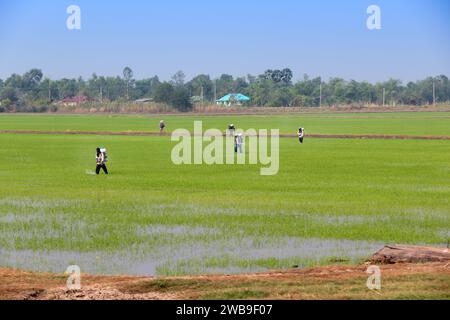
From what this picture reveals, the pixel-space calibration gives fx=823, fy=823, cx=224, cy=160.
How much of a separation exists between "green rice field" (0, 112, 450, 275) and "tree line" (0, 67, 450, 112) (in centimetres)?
8802

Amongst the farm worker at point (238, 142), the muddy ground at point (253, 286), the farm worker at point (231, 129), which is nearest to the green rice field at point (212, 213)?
the muddy ground at point (253, 286)

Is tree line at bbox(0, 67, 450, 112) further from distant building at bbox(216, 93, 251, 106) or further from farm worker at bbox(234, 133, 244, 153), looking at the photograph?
farm worker at bbox(234, 133, 244, 153)

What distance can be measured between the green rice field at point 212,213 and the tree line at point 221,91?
8802cm

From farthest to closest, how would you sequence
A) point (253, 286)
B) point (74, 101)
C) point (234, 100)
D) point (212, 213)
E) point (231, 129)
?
point (234, 100) → point (74, 101) → point (231, 129) → point (212, 213) → point (253, 286)

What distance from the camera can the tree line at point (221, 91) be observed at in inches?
4736

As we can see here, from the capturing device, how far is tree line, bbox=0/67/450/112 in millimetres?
120288

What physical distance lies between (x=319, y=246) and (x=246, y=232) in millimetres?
1699

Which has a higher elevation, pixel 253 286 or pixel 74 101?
pixel 74 101

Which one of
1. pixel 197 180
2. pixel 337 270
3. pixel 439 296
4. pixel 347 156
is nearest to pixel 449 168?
pixel 347 156

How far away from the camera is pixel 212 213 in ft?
55.4

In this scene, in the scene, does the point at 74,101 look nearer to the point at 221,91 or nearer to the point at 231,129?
the point at 221,91

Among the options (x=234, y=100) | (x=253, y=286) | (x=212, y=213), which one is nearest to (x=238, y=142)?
(x=212, y=213)

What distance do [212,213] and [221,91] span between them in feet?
447
